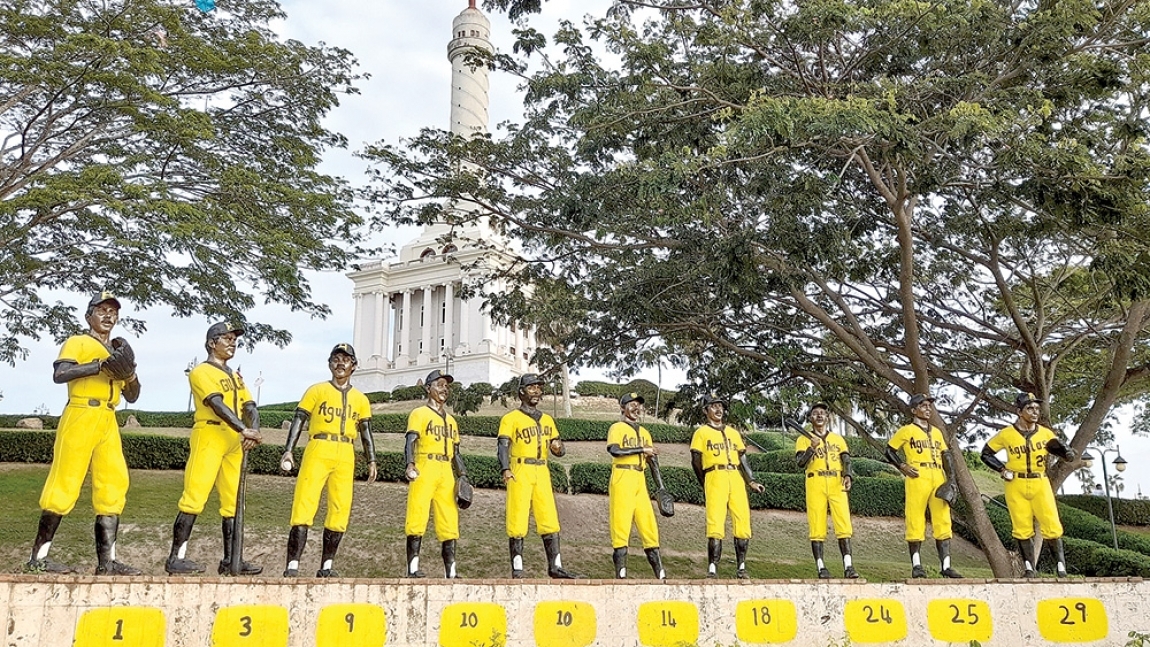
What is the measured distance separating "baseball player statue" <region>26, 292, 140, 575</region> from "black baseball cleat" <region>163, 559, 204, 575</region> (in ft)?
1.14

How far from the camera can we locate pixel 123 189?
41.7 ft

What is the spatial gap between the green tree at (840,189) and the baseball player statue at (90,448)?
584 cm

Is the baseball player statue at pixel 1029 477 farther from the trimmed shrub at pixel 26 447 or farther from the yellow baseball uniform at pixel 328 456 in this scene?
the trimmed shrub at pixel 26 447

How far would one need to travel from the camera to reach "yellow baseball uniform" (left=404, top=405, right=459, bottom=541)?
8.79 m

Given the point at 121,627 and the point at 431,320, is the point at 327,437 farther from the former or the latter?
the point at 431,320

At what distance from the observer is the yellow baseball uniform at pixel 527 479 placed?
9.38 meters

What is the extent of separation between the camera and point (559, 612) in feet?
26.3

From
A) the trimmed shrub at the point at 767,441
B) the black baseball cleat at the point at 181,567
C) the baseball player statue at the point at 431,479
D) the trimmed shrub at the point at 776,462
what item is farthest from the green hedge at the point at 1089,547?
the black baseball cleat at the point at 181,567

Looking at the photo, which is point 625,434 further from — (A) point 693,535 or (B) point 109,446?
(A) point 693,535

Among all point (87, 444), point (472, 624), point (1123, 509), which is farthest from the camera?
point (1123, 509)

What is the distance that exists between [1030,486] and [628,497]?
4.67m

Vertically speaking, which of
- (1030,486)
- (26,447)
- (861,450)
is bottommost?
(1030,486)

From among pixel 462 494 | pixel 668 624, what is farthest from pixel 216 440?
pixel 668 624

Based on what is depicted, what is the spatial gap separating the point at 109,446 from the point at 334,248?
8.99 metres
